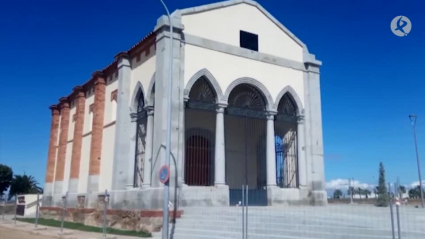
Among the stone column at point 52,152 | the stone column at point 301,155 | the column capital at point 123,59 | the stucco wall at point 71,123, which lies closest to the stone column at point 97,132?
the column capital at point 123,59

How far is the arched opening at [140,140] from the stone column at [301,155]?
8.13 meters

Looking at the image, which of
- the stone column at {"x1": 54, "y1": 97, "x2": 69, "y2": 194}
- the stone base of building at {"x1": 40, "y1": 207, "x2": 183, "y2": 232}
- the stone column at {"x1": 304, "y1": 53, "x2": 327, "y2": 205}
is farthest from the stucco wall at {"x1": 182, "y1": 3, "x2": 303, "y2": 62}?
the stone column at {"x1": 54, "y1": 97, "x2": 69, "y2": 194}

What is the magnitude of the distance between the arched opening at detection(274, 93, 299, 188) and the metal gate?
849 millimetres

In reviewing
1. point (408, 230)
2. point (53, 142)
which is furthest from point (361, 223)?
point (53, 142)

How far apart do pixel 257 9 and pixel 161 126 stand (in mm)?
9000

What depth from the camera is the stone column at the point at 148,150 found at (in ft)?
57.8

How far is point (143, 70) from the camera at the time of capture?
1956 centimetres

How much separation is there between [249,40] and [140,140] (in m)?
7.71

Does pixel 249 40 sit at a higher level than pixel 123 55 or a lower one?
higher

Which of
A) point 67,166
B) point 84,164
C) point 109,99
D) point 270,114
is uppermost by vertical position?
point 109,99

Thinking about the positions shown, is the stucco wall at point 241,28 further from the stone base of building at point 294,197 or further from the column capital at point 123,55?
the stone base of building at point 294,197

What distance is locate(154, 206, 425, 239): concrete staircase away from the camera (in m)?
10.8

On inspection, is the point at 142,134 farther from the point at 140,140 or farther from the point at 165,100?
the point at 165,100

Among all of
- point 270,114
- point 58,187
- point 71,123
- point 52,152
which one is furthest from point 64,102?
point 270,114
